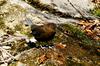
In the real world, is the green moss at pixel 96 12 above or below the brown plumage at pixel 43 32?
below

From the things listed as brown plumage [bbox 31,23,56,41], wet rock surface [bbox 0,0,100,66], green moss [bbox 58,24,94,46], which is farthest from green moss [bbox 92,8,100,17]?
brown plumage [bbox 31,23,56,41]

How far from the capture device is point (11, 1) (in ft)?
24.9

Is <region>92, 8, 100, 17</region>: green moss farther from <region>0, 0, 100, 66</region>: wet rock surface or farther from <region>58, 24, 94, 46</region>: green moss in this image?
<region>58, 24, 94, 46</region>: green moss

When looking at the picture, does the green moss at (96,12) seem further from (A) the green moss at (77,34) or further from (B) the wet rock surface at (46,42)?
(A) the green moss at (77,34)

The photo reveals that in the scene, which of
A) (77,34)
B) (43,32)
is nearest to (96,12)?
(77,34)

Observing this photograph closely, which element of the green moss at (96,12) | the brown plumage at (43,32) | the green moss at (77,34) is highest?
the brown plumage at (43,32)

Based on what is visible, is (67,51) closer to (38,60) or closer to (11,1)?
(38,60)

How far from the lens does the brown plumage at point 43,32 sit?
20.8 feet

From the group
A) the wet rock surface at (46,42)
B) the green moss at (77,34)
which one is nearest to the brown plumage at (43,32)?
the wet rock surface at (46,42)

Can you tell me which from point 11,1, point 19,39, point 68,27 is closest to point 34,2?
point 11,1

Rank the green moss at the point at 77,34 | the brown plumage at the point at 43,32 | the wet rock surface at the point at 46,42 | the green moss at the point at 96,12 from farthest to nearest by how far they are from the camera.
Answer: the green moss at the point at 96,12
the green moss at the point at 77,34
the brown plumage at the point at 43,32
the wet rock surface at the point at 46,42

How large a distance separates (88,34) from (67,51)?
111 cm

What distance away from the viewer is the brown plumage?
20.8 ft

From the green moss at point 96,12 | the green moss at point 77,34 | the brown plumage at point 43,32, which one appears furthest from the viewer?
the green moss at point 96,12
